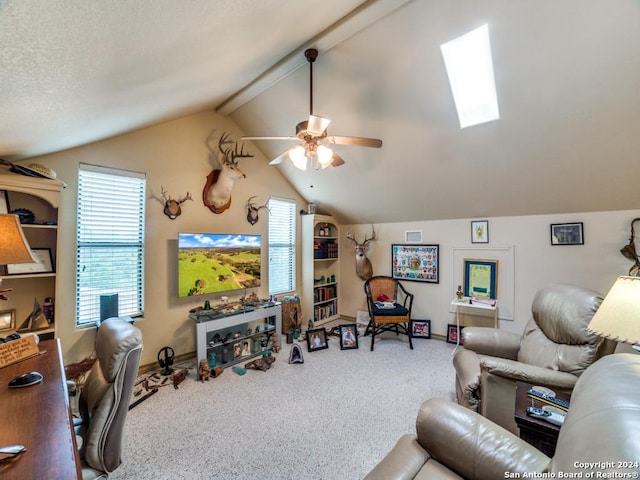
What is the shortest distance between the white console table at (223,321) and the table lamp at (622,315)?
325 centimetres

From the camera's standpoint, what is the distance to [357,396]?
108 inches

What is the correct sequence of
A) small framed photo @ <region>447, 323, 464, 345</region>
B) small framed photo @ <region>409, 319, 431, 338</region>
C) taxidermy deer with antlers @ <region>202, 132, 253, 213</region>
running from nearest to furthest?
taxidermy deer with antlers @ <region>202, 132, 253, 213</region>, small framed photo @ <region>447, 323, 464, 345</region>, small framed photo @ <region>409, 319, 431, 338</region>

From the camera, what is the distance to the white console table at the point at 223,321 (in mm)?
3111

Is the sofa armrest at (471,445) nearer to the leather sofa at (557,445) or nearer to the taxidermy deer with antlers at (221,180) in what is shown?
the leather sofa at (557,445)

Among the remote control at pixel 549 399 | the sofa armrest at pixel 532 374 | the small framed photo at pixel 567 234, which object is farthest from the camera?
the small framed photo at pixel 567 234

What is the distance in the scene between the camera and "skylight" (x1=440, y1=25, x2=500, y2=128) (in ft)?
8.17

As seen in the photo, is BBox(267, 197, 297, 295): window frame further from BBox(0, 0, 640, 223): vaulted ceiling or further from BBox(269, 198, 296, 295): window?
BBox(0, 0, 640, 223): vaulted ceiling

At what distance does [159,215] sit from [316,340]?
2.63 meters

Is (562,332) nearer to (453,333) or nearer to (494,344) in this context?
(494,344)

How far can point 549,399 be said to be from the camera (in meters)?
1.50

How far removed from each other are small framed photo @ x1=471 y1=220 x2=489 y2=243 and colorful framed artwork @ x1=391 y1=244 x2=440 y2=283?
0.54m

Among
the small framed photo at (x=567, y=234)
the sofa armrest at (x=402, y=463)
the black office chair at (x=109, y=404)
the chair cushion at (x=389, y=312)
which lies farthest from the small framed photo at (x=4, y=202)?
the small framed photo at (x=567, y=234)

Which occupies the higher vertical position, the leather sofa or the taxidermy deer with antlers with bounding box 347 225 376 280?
the taxidermy deer with antlers with bounding box 347 225 376 280

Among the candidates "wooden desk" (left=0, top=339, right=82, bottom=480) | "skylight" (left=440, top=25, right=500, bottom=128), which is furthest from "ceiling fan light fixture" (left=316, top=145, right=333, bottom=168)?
"wooden desk" (left=0, top=339, right=82, bottom=480)
